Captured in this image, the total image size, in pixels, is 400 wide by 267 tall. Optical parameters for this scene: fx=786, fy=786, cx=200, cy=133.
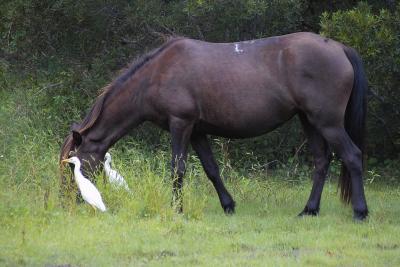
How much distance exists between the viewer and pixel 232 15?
38.9ft

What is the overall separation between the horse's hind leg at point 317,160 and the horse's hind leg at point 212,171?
88cm

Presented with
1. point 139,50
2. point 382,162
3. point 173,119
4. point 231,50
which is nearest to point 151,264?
point 173,119

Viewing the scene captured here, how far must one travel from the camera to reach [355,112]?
344 inches

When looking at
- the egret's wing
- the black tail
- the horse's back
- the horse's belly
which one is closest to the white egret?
the egret's wing

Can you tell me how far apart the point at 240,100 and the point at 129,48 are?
5273 millimetres

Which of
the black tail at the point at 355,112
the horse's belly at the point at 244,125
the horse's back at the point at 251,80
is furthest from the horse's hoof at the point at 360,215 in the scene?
the horse's belly at the point at 244,125

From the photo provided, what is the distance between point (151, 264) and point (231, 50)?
3400 mm

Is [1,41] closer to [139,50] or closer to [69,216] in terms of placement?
[139,50]

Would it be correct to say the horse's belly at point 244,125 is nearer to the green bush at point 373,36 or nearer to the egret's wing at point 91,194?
the egret's wing at point 91,194

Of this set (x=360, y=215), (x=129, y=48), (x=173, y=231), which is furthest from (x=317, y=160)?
(x=129, y=48)

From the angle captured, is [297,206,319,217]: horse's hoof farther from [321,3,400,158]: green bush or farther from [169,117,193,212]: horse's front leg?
[321,3,400,158]: green bush

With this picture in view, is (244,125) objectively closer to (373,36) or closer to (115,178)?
(115,178)

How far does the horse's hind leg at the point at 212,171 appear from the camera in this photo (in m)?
9.23

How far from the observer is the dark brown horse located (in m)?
8.56
